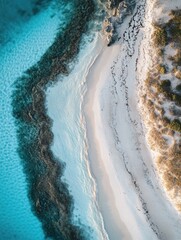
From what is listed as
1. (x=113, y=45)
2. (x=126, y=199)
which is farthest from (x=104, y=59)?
(x=126, y=199)

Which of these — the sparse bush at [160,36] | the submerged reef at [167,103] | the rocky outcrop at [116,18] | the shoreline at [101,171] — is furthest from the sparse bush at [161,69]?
the rocky outcrop at [116,18]

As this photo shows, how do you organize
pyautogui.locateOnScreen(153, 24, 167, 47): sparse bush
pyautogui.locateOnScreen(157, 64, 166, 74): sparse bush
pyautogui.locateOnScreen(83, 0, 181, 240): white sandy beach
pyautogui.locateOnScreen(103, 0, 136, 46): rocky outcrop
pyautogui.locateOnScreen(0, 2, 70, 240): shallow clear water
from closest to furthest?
pyautogui.locateOnScreen(157, 64, 166, 74): sparse bush → pyautogui.locateOnScreen(153, 24, 167, 47): sparse bush → pyautogui.locateOnScreen(83, 0, 181, 240): white sandy beach → pyautogui.locateOnScreen(103, 0, 136, 46): rocky outcrop → pyautogui.locateOnScreen(0, 2, 70, 240): shallow clear water

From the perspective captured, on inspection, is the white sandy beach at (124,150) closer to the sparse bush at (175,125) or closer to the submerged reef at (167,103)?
the submerged reef at (167,103)

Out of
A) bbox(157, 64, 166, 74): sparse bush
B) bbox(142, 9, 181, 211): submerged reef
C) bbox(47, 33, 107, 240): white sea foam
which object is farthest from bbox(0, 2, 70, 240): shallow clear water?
bbox(157, 64, 166, 74): sparse bush

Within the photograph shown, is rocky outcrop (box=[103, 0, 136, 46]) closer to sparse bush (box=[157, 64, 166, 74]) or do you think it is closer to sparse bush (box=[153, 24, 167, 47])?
sparse bush (box=[153, 24, 167, 47])

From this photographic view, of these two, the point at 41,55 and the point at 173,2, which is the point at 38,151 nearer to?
the point at 41,55
